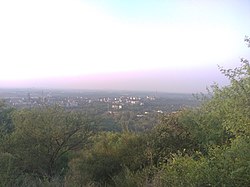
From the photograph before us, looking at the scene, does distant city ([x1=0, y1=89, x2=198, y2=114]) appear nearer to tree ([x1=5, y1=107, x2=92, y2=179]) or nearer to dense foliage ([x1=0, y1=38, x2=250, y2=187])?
tree ([x1=5, y1=107, x2=92, y2=179])

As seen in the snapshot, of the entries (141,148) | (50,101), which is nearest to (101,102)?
(50,101)

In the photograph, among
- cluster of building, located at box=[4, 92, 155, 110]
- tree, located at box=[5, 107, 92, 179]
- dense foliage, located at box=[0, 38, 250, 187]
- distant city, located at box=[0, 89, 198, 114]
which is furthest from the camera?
distant city, located at box=[0, 89, 198, 114]

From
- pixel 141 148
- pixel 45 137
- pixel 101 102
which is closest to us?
pixel 141 148

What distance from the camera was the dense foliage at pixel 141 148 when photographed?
9.70 m

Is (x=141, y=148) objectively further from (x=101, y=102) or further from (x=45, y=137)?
(x=101, y=102)

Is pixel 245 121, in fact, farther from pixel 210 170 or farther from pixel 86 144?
pixel 86 144

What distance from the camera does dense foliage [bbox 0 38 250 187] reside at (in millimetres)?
9703

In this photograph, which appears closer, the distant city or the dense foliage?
the dense foliage

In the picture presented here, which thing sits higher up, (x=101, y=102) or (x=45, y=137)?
(x=45, y=137)

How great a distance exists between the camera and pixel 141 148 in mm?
17891

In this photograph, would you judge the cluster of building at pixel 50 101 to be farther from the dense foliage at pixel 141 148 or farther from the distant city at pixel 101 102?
the dense foliage at pixel 141 148

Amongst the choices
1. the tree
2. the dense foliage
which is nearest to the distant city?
the tree

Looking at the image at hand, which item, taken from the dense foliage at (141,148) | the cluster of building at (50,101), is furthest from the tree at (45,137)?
the cluster of building at (50,101)

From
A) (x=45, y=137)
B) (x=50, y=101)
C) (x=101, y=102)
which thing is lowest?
(x=101, y=102)
